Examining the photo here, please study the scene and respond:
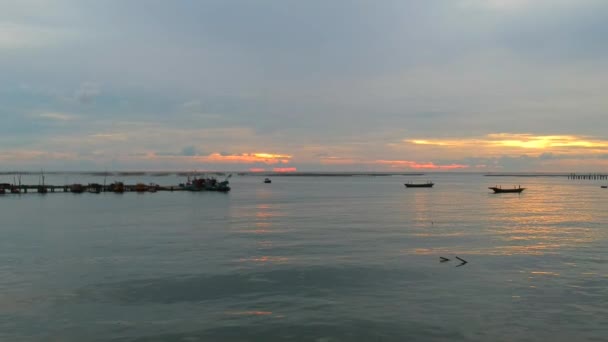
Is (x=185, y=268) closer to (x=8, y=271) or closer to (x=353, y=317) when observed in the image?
(x=8, y=271)

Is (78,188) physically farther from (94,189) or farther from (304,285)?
(304,285)

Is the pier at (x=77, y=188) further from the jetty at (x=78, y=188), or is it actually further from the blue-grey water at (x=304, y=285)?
the blue-grey water at (x=304, y=285)

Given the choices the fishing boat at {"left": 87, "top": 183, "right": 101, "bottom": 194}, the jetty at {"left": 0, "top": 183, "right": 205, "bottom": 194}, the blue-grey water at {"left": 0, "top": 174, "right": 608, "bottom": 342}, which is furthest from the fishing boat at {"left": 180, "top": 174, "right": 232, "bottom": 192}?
the blue-grey water at {"left": 0, "top": 174, "right": 608, "bottom": 342}

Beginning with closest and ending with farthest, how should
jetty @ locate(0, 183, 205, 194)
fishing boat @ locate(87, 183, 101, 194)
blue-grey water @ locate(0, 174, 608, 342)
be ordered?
blue-grey water @ locate(0, 174, 608, 342)
jetty @ locate(0, 183, 205, 194)
fishing boat @ locate(87, 183, 101, 194)

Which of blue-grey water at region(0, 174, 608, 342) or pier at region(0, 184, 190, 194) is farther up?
pier at region(0, 184, 190, 194)

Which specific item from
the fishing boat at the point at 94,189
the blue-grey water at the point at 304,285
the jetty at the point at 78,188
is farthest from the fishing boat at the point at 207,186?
the blue-grey water at the point at 304,285

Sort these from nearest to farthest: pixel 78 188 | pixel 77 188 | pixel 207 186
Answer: pixel 77 188
pixel 78 188
pixel 207 186

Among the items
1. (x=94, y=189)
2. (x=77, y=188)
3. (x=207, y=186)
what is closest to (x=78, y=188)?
(x=77, y=188)

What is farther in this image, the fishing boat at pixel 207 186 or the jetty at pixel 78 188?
the fishing boat at pixel 207 186

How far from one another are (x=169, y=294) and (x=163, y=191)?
111 metres

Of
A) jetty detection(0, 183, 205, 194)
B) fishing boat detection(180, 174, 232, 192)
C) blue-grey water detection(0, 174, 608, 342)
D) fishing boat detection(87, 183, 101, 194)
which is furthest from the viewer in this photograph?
fishing boat detection(180, 174, 232, 192)

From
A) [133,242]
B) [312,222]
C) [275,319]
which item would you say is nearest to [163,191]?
[312,222]

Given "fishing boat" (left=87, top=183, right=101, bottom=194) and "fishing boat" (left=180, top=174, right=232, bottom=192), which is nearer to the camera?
"fishing boat" (left=87, top=183, right=101, bottom=194)

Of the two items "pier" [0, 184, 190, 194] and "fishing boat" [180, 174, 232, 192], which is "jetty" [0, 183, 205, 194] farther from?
"fishing boat" [180, 174, 232, 192]
